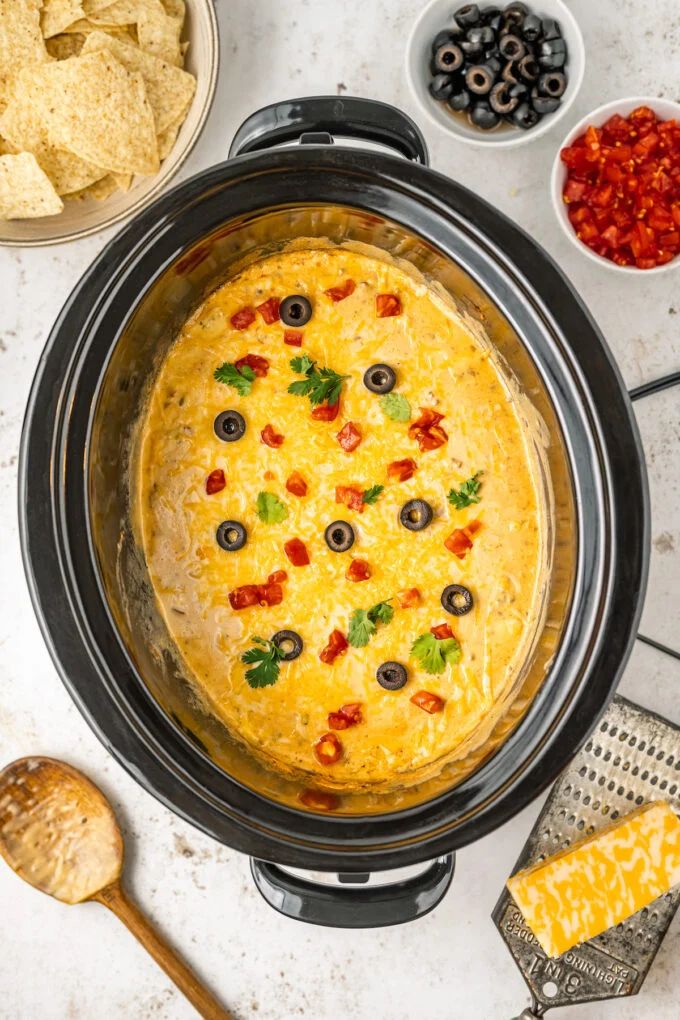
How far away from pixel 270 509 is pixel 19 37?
3.64 ft

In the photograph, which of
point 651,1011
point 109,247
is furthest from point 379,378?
point 651,1011

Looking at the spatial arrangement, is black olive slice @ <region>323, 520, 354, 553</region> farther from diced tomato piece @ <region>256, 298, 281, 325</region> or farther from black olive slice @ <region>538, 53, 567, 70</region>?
black olive slice @ <region>538, 53, 567, 70</region>

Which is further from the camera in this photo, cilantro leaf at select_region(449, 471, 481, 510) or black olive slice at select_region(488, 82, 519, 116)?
black olive slice at select_region(488, 82, 519, 116)

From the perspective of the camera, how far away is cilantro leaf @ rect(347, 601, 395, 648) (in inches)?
71.2

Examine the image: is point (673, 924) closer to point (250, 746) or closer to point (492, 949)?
point (492, 949)

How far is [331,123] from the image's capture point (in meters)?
1.66

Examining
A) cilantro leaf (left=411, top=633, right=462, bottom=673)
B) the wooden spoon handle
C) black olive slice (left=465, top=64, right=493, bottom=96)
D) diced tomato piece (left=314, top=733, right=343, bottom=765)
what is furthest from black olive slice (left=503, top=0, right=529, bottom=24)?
the wooden spoon handle

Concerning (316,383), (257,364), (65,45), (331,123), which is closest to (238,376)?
(257,364)

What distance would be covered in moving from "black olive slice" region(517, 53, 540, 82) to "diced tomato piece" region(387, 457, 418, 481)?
2.79 feet

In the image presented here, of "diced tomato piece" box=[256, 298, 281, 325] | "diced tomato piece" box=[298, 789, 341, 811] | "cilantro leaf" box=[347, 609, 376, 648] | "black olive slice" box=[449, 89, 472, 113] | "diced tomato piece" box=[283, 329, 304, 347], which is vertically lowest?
"diced tomato piece" box=[298, 789, 341, 811]

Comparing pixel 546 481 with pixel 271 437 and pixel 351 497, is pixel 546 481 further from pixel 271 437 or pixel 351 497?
pixel 271 437

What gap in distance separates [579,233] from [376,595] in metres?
0.87

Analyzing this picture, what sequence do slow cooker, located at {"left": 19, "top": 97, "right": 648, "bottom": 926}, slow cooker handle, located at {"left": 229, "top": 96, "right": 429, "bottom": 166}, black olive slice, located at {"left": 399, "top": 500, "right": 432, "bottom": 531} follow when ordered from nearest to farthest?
slow cooker, located at {"left": 19, "top": 97, "right": 648, "bottom": 926} < slow cooker handle, located at {"left": 229, "top": 96, "right": 429, "bottom": 166} < black olive slice, located at {"left": 399, "top": 500, "right": 432, "bottom": 531}

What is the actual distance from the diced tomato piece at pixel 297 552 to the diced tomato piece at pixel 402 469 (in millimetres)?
222
